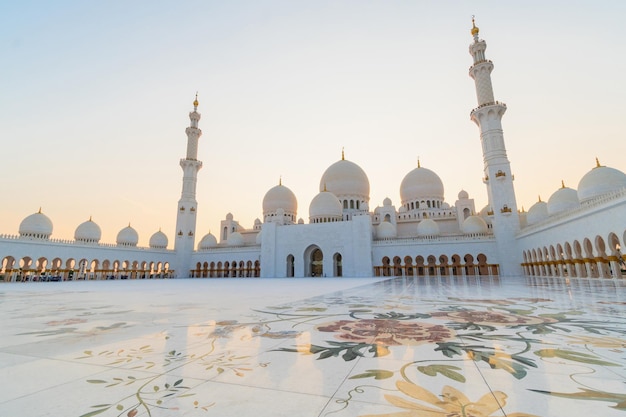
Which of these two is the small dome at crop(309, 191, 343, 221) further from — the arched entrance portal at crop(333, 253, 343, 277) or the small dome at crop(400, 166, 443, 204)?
the small dome at crop(400, 166, 443, 204)

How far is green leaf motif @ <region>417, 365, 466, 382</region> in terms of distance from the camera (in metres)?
1.72

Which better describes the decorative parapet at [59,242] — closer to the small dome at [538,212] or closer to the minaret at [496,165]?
the minaret at [496,165]

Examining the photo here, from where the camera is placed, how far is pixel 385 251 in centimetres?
2638

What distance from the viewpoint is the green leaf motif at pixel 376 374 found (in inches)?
68.5

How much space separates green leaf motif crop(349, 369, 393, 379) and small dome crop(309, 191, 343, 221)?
2747cm

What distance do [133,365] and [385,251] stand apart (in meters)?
25.6

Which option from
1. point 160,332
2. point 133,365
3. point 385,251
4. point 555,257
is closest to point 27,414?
point 133,365

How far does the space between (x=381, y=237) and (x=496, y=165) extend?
35.1 feet

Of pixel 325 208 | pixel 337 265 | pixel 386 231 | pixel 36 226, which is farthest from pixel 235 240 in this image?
pixel 36 226

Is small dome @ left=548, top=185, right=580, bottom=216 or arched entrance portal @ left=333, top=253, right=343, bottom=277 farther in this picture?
arched entrance portal @ left=333, top=253, right=343, bottom=277

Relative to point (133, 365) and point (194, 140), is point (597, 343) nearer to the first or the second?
point (133, 365)

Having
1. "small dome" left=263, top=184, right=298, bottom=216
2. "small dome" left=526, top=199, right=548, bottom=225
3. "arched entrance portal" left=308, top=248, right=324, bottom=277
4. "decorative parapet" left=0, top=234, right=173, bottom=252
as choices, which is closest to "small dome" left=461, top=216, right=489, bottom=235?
"small dome" left=526, top=199, right=548, bottom=225

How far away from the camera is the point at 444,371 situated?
1815 millimetres

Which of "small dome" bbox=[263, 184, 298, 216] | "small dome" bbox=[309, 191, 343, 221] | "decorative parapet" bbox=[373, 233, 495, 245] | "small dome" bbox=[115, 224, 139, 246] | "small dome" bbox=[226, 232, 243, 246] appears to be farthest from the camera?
"small dome" bbox=[263, 184, 298, 216]
